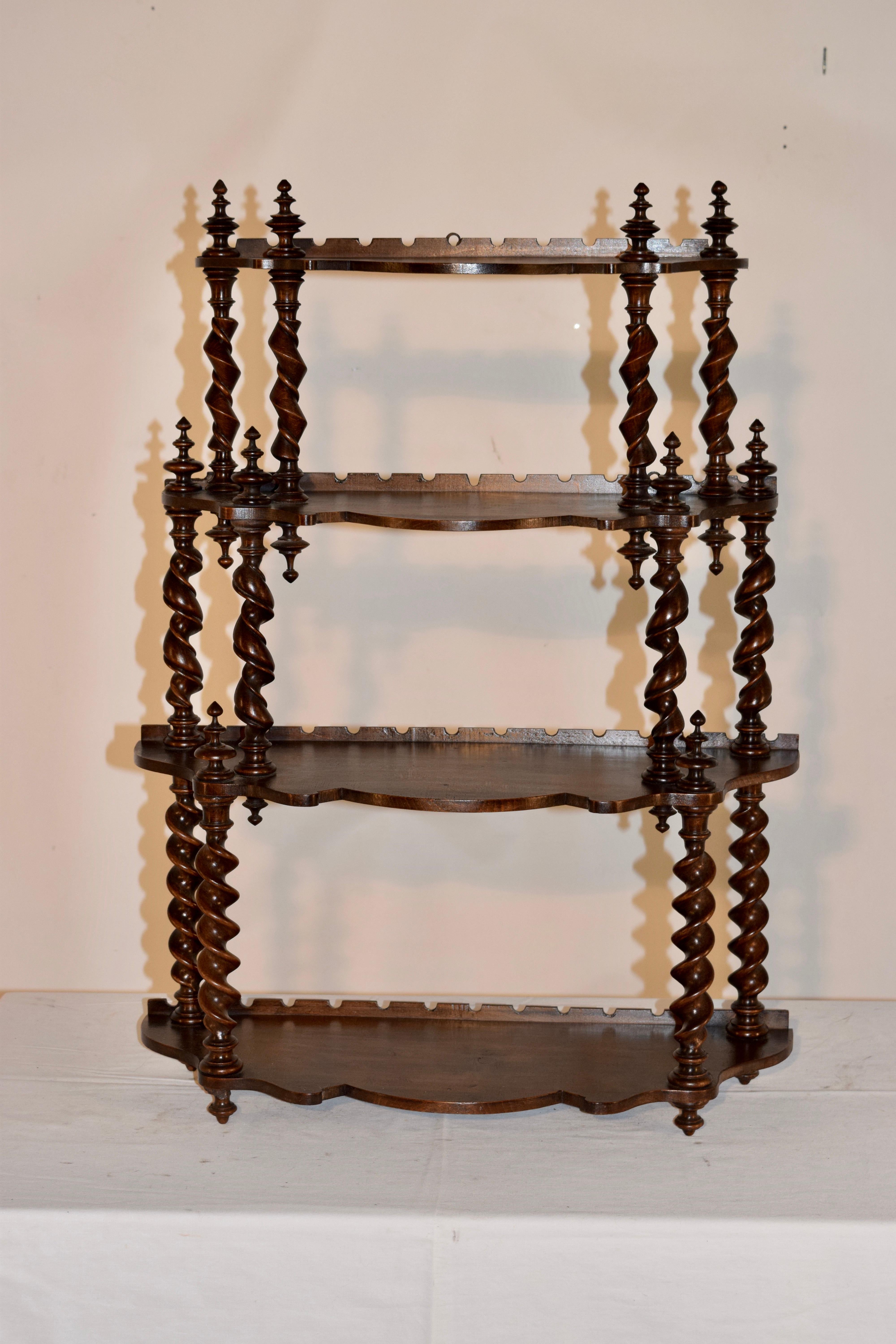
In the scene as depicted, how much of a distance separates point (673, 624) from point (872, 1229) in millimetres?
753

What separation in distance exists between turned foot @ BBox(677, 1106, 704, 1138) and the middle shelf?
404mm

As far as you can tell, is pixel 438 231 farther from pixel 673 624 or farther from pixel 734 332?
pixel 673 624

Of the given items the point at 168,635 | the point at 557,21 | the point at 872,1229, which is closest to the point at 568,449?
the point at 557,21

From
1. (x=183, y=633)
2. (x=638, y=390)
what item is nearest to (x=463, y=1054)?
(x=183, y=633)

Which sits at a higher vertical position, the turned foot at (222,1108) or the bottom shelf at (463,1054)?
the bottom shelf at (463,1054)

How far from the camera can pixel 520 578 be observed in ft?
8.38

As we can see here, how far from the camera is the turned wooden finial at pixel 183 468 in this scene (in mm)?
1861

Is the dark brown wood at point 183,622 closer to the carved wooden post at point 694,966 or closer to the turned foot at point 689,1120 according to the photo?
the carved wooden post at point 694,966

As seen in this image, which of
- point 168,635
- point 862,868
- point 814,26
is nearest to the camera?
point 168,635

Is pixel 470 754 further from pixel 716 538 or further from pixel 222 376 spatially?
pixel 222 376

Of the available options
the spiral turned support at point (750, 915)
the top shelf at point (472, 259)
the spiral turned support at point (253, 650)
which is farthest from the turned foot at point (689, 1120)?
the top shelf at point (472, 259)

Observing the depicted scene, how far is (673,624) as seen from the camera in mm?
1827

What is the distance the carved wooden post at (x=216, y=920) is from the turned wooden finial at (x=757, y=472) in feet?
2.48

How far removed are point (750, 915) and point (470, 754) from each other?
46cm
